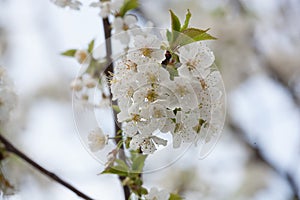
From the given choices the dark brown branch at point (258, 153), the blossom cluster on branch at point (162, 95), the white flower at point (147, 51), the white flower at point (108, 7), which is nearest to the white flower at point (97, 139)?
the blossom cluster on branch at point (162, 95)

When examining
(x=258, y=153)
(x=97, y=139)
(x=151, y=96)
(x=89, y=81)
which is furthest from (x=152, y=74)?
(x=258, y=153)

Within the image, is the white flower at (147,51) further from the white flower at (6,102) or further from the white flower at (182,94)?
the white flower at (6,102)

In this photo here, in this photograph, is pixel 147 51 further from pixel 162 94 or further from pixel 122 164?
pixel 122 164

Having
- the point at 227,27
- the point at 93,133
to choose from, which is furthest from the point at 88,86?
the point at 227,27

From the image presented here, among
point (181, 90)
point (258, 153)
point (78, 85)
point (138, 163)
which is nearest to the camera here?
point (181, 90)

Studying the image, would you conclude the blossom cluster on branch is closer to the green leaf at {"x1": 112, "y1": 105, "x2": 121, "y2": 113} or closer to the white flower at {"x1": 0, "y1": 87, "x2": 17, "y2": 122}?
the green leaf at {"x1": 112, "y1": 105, "x2": 121, "y2": 113}

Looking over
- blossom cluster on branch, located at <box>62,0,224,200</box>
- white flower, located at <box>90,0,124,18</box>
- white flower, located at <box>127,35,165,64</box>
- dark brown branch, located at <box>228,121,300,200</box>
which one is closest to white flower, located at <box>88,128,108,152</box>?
blossom cluster on branch, located at <box>62,0,224,200</box>

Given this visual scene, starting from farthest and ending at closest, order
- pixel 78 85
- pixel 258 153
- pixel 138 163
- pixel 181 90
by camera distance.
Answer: pixel 258 153 < pixel 78 85 < pixel 138 163 < pixel 181 90
